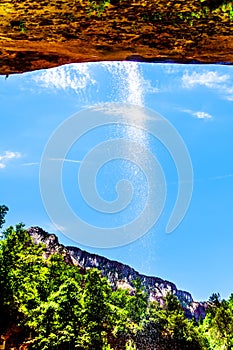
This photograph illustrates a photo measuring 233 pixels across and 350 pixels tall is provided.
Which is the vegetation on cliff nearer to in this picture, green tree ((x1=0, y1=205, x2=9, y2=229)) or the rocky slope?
green tree ((x1=0, y1=205, x2=9, y2=229))

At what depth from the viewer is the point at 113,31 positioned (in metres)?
6.23

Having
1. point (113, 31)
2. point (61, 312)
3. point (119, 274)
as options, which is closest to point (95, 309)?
point (61, 312)

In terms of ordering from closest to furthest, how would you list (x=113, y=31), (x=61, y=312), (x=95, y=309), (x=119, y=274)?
(x=113, y=31)
(x=61, y=312)
(x=95, y=309)
(x=119, y=274)

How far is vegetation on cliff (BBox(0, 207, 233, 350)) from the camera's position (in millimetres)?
24344

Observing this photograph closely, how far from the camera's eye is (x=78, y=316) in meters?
25.1

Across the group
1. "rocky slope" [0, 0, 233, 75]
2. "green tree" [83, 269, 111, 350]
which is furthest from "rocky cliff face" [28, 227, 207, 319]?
"rocky slope" [0, 0, 233, 75]

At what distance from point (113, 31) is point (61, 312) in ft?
71.5

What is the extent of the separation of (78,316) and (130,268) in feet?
334

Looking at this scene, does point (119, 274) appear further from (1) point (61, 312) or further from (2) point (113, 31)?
(2) point (113, 31)

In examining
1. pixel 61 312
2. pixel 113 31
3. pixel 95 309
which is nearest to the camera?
pixel 113 31

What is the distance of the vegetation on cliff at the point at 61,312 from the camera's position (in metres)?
24.3

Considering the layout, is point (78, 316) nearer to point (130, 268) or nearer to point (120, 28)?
point (120, 28)

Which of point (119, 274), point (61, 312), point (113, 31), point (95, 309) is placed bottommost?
point (113, 31)

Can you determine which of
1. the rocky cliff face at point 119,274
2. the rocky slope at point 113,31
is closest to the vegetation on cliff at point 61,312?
the rocky slope at point 113,31
